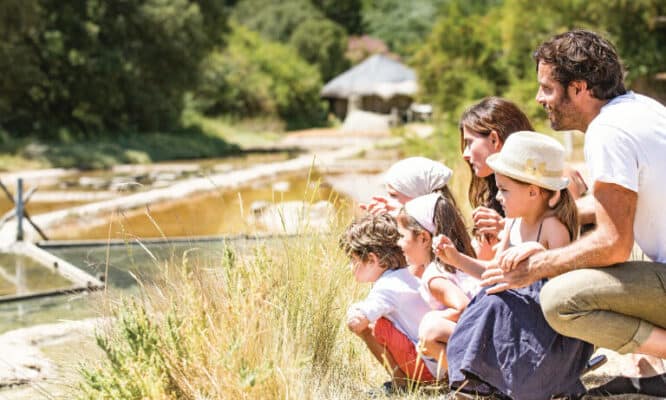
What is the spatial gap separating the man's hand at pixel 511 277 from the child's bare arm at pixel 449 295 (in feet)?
0.87

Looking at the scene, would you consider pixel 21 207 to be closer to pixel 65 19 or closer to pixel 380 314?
pixel 380 314

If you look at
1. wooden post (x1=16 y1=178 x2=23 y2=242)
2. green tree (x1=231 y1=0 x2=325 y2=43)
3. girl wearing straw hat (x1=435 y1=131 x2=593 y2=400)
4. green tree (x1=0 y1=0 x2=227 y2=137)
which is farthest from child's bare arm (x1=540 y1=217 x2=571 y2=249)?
green tree (x1=231 y1=0 x2=325 y2=43)

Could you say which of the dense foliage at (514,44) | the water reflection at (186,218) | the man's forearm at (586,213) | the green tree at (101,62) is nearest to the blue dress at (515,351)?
the man's forearm at (586,213)

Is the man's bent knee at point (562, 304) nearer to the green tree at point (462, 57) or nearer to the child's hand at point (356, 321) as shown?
the child's hand at point (356, 321)

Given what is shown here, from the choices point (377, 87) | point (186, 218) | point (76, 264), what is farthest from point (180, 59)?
point (76, 264)

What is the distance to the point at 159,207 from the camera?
1140cm

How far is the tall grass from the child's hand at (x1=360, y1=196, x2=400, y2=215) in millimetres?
247

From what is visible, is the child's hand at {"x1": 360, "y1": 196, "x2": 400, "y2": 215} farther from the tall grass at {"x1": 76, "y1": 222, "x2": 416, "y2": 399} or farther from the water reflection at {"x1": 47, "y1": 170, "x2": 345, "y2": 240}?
the water reflection at {"x1": 47, "y1": 170, "x2": 345, "y2": 240}

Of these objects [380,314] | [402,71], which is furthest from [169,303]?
[402,71]

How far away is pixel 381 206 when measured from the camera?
10.2 feet

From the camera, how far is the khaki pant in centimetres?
231

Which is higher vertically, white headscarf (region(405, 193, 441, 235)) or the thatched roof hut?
white headscarf (region(405, 193, 441, 235))

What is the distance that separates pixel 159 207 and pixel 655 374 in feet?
30.7

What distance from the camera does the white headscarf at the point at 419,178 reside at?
10.0 feet
